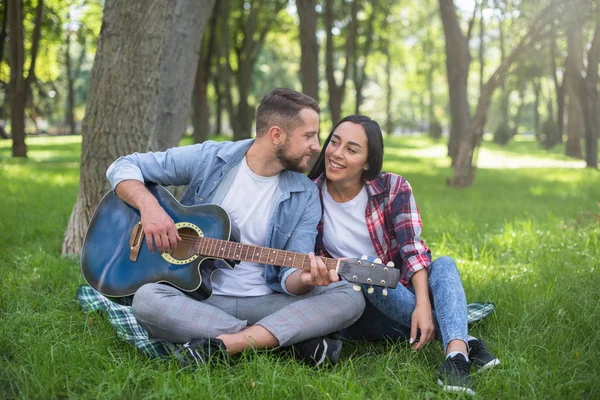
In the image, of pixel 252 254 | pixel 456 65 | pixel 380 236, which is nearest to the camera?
pixel 252 254

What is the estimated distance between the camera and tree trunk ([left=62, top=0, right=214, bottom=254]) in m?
5.15

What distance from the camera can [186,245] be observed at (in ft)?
11.5

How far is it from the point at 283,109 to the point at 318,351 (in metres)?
1.38

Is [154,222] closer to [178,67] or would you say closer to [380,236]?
[380,236]

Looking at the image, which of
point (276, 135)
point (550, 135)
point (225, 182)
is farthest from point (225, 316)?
point (550, 135)

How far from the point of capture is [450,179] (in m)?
12.1

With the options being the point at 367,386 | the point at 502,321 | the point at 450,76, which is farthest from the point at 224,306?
the point at 450,76

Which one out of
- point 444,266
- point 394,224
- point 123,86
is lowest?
point 444,266

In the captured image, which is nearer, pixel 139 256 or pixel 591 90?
pixel 139 256

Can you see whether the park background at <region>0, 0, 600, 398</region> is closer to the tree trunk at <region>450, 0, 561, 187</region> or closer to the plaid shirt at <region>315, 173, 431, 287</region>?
the tree trunk at <region>450, 0, 561, 187</region>

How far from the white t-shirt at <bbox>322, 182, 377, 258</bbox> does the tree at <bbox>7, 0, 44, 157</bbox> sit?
11821 mm

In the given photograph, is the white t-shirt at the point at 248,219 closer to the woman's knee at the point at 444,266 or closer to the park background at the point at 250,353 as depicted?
the park background at the point at 250,353

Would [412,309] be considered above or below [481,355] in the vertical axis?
above

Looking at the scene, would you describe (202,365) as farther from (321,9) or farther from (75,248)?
(321,9)
